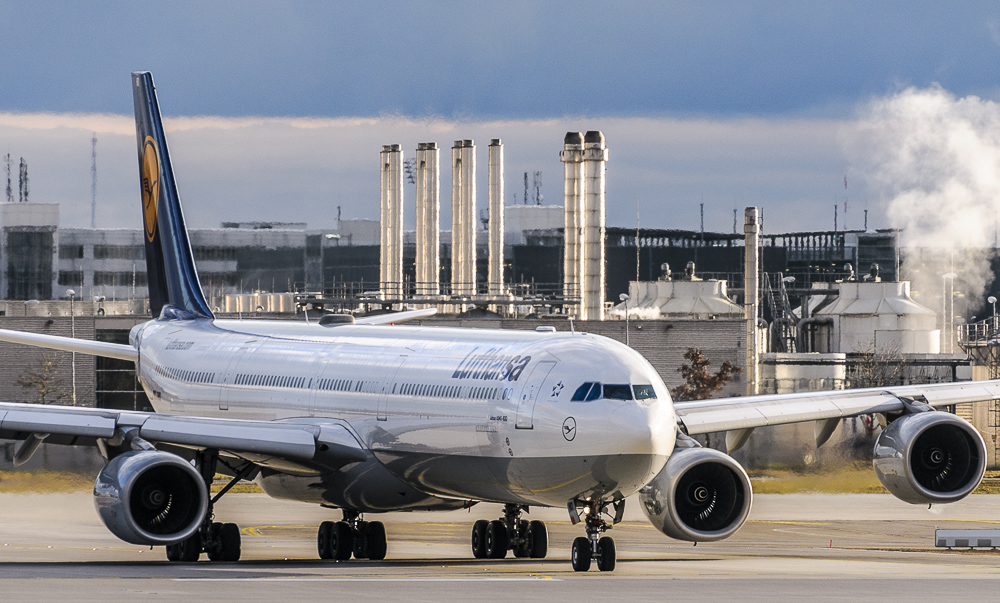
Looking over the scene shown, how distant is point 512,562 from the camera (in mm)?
27266

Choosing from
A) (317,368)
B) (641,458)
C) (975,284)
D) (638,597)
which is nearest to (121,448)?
(317,368)

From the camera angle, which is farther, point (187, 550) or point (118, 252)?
point (118, 252)

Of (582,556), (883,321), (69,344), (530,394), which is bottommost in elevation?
(582,556)

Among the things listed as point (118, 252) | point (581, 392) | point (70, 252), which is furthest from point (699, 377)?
point (118, 252)

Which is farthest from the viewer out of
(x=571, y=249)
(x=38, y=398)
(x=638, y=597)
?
(x=571, y=249)

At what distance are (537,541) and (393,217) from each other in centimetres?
7052

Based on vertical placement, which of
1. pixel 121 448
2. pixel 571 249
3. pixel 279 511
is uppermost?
pixel 571 249

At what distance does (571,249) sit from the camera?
244ft

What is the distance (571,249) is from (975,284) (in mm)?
55226

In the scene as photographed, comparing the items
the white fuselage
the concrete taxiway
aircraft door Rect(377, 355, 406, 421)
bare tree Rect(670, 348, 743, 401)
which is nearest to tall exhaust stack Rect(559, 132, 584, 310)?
bare tree Rect(670, 348, 743, 401)

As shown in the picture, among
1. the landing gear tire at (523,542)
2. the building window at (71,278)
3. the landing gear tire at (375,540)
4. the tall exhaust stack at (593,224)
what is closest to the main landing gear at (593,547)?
the landing gear tire at (523,542)

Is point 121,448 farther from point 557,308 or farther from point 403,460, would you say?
point 557,308

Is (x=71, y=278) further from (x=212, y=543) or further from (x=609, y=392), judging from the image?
(x=609, y=392)

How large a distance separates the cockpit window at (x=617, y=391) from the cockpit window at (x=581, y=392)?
277mm
